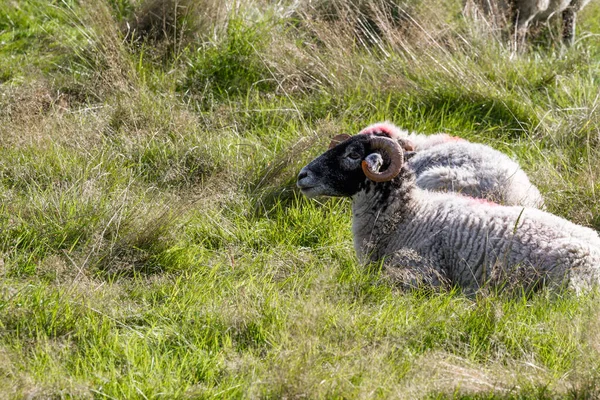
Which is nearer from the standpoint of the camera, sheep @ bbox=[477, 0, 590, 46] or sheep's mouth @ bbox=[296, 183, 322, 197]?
sheep's mouth @ bbox=[296, 183, 322, 197]

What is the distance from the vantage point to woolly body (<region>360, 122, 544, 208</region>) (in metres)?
6.90

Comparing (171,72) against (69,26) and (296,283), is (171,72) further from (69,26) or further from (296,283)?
(296,283)

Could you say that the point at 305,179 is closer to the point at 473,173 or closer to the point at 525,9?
the point at 473,173

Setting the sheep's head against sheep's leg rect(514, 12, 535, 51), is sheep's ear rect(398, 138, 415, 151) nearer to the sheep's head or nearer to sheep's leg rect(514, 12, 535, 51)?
the sheep's head

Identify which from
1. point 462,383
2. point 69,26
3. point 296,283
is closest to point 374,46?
point 69,26

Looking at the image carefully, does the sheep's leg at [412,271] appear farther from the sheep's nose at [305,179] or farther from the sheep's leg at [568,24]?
the sheep's leg at [568,24]

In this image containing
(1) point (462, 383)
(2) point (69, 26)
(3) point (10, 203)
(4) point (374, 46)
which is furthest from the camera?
(2) point (69, 26)

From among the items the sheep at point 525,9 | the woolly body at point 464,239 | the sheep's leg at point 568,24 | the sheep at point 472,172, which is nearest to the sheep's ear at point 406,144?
the sheep at point 472,172

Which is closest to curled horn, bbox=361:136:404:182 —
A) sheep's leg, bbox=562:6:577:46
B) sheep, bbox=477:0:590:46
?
→ sheep, bbox=477:0:590:46

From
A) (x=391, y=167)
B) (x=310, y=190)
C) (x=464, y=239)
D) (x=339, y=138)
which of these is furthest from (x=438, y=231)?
(x=339, y=138)

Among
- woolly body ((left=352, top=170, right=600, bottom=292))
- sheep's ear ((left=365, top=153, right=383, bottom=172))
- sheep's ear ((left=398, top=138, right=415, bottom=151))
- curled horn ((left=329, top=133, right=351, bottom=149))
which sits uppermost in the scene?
sheep's ear ((left=365, top=153, right=383, bottom=172))

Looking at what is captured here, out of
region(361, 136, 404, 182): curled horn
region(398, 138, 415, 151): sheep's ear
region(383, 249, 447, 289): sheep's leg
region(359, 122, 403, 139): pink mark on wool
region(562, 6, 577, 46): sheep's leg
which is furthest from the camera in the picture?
region(562, 6, 577, 46): sheep's leg

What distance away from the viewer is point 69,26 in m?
10.1

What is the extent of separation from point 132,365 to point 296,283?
1.37 meters
